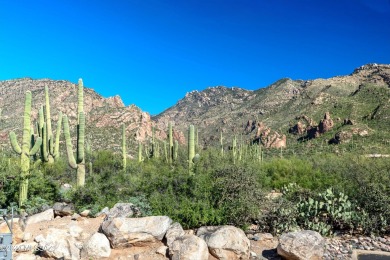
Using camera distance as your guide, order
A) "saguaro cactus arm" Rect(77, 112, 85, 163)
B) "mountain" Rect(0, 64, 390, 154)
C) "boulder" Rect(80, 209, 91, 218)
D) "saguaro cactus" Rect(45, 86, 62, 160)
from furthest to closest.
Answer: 1. "mountain" Rect(0, 64, 390, 154)
2. "saguaro cactus" Rect(45, 86, 62, 160)
3. "saguaro cactus arm" Rect(77, 112, 85, 163)
4. "boulder" Rect(80, 209, 91, 218)

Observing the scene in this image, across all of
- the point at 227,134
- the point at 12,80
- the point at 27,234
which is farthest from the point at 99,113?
the point at 27,234

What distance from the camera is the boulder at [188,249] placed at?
793 centimetres

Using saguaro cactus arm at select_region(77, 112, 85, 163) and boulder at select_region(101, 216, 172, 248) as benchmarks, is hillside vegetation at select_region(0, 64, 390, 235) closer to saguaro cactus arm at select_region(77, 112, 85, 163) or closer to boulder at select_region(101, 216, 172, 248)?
saguaro cactus arm at select_region(77, 112, 85, 163)

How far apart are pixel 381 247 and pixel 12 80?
7519cm

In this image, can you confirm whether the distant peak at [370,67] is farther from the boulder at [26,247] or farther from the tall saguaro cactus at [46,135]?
the boulder at [26,247]

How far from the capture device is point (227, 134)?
3654 inches

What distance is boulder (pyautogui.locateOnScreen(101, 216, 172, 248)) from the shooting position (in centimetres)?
862

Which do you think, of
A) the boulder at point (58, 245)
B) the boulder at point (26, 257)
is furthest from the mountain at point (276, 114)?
the boulder at point (26, 257)

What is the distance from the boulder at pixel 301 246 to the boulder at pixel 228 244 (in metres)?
0.82

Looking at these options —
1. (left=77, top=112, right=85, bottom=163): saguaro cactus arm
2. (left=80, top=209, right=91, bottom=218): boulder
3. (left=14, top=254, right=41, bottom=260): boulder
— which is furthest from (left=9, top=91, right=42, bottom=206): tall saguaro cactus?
(left=14, top=254, right=41, bottom=260): boulder

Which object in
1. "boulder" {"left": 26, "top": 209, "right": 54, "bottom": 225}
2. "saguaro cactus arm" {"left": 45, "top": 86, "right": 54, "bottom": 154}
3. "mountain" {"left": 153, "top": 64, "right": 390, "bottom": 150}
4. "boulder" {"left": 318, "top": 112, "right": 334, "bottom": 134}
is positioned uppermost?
"mountain" {"left": 153, "top": 64, "right": 390, "bottom": 150}

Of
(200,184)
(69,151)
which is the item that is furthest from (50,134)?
(200,184)

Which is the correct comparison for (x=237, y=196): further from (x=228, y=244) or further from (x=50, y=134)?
(x=50, y=134)

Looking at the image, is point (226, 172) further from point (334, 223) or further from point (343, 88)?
point (343, 88)
